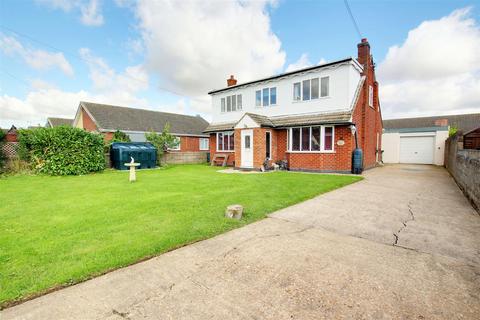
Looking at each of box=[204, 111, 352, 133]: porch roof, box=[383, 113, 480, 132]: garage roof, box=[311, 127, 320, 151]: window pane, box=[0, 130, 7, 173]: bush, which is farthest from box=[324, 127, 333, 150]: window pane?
box=[383, 113, 480, 132]: garage roof

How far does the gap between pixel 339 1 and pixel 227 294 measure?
36.0ft

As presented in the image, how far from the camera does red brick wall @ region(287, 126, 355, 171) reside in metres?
12.4

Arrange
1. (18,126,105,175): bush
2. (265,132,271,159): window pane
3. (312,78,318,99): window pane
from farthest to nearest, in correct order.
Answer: (265,132,271,159): window pane, (312,78,318,99): window pane, (18,126,105,175): bush

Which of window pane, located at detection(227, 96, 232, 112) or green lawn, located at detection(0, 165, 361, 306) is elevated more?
window pane, located at detection(227, 96, 232, 112)

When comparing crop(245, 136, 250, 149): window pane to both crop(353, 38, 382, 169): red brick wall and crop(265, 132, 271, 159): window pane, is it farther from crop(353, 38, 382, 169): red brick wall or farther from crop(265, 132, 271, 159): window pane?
crop(353, 38, 382, 169): red brick wall

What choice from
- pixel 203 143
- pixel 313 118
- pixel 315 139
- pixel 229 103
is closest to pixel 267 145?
pixel 315 139

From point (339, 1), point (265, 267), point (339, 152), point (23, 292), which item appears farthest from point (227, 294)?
point (339, 152)

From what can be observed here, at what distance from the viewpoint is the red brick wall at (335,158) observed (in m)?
12.4

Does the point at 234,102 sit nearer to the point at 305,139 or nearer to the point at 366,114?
the point at 305,139

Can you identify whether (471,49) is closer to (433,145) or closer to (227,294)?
(433,145)

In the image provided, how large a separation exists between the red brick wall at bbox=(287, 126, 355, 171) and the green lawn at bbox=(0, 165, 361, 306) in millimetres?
5100

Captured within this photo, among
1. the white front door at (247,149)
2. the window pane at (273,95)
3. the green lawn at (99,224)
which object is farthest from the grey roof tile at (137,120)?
the green lawn at (99,224)

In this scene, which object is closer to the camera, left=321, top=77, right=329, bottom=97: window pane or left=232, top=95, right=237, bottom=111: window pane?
left=321, top=77, right=329, bottom=97: window pane

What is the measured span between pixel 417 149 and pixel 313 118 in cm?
1313
